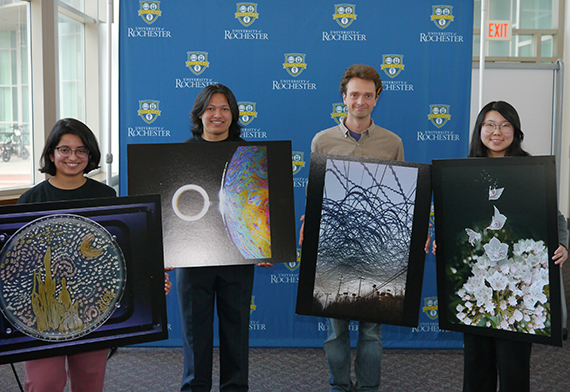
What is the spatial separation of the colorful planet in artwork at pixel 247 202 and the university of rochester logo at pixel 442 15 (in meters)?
1.83

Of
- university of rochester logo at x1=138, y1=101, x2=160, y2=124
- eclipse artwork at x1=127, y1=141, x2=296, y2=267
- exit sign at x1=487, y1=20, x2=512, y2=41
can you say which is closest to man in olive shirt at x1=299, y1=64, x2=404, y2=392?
eclipse artwork at x1=127, y1=141, x2=296, y2=267

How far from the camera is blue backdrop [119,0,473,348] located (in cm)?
330

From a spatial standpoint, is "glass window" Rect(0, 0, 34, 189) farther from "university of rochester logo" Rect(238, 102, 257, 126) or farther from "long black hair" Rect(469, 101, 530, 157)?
"long black hair" Rect(469, 101, 530, 157)

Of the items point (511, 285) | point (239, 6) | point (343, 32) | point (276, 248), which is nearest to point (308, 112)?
point (343, 32)

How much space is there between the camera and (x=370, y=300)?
215 cm

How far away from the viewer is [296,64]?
3346mm

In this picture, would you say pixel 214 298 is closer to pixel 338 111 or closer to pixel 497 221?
pixel 497 221

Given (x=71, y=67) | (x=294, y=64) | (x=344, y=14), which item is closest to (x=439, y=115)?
(x=344, y=14)

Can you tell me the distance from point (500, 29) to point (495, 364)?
501 cm

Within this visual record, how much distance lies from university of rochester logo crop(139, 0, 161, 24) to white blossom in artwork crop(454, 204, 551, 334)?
247 cm

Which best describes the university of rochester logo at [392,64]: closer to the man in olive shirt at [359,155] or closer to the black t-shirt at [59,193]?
the man in olive shirt at [359,155]

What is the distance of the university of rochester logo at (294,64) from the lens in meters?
3.34

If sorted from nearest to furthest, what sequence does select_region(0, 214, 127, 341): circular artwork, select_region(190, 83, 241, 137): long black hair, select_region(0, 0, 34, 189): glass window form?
1. select_region(0, 214, 127, 341): circular artwork
2. select_region(190, 83, 241, 137): long black hair
3. select_region(0, 0, 34, 189): glass window

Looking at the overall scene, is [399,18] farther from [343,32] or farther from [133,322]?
[133,322]
